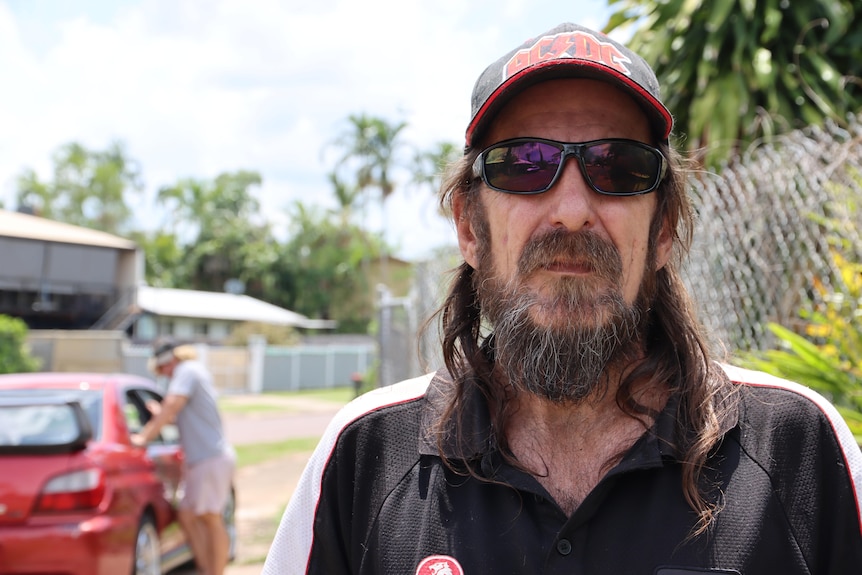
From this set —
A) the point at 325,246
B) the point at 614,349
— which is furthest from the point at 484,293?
the point at 325,246

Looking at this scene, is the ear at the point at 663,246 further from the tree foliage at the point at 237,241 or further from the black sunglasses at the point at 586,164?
the tree foliage at the point at 237,241

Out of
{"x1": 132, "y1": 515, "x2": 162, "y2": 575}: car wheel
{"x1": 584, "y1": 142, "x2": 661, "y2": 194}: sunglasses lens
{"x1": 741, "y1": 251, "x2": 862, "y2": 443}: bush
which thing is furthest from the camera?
{"x1": 132, "y1": 515, "x2": 162, "y2": 575}: car wheel

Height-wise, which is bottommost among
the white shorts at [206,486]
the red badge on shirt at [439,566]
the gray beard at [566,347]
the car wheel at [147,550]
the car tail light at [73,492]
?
the car wheel at [147,550]

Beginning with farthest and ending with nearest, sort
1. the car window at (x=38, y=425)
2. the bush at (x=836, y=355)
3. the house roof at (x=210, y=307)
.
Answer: the house roof at (x=210, y=307) → the car window at (x=38, y=425) → the bush at (x=836, y=355)

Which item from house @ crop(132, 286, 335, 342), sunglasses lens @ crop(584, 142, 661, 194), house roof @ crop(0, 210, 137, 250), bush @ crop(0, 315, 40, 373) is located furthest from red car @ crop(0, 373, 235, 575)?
house @ crop(132, 286, 335, 342)

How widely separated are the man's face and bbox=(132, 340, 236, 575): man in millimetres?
5109

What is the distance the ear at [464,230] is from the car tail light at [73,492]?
4.04m

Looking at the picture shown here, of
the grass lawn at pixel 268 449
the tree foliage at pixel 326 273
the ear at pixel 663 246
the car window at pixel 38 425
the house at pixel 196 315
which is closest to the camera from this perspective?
the ear at pixel 663 246

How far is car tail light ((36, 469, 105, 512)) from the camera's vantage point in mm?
5082

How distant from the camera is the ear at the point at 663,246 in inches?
76.0

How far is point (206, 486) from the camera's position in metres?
6.53

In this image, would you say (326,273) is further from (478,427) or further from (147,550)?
(478,427)

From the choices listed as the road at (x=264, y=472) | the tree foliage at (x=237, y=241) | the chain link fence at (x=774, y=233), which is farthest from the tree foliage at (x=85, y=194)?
the chain link fence at (x=774, y=233)

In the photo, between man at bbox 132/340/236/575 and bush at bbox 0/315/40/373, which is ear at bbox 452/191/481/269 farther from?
bush at bbox 0/315/40/373
